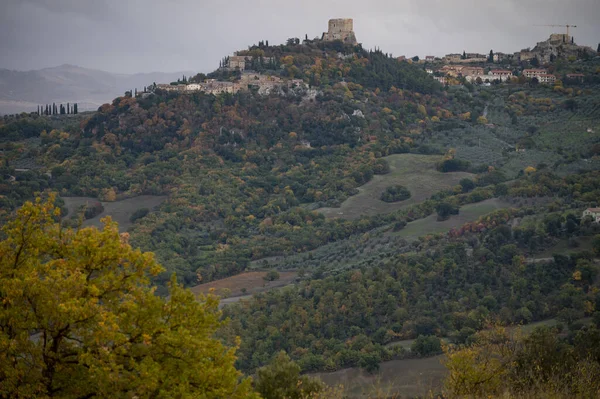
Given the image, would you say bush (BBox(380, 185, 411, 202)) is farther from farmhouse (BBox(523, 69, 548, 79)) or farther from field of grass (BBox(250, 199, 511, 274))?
farmhouse (BBox(523, 69, 548, 79))

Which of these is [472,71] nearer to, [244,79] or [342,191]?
[244,79]

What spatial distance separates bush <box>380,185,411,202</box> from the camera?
73.1m

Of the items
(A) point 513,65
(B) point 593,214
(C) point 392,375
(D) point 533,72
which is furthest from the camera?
(A) point 513,65

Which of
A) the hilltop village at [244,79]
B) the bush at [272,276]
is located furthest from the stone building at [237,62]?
the bush at [272,276]

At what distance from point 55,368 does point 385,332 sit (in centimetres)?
2921

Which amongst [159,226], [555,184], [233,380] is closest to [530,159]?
[555,184]

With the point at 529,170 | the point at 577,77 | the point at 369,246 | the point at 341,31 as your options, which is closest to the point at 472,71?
the point at 577,77

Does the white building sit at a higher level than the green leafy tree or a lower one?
higher

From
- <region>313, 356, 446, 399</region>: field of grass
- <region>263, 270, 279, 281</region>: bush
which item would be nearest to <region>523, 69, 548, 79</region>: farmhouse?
<region>263, 270, 279, 281</region>: bush

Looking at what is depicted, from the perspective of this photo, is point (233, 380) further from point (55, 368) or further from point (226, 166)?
point (226, 166)

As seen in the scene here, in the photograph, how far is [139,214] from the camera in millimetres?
68125

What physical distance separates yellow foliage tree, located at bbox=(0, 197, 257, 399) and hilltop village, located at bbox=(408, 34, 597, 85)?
9863 centimetres

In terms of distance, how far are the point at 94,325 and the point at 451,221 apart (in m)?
50.2

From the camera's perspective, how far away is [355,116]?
8944 centimetres
